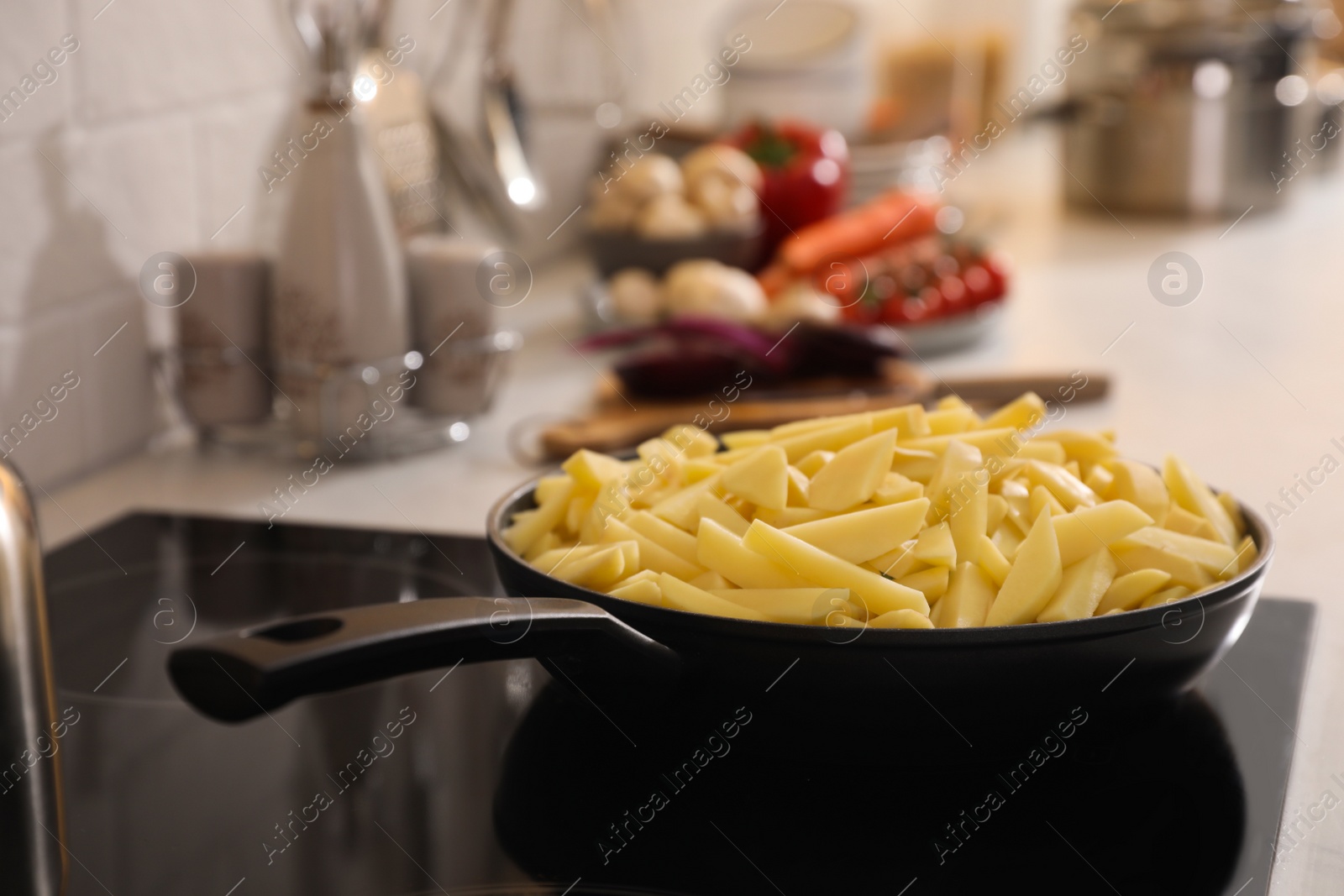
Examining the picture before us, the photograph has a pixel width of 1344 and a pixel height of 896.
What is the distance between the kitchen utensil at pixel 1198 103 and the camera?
200 cm

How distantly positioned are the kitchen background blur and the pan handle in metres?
0.57

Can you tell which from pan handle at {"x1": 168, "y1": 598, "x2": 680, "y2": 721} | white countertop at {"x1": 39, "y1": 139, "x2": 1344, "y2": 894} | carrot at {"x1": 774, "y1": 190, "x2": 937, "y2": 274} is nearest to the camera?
pan handle at {"x1": 168, "y1": 598, "x2": 680, "y2": 721}

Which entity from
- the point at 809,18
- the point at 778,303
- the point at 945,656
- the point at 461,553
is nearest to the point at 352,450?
the point at 461,553

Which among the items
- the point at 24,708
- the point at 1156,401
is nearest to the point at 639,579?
the point at 24,708

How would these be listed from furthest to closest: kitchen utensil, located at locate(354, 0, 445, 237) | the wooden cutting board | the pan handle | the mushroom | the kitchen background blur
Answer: the mushroom
kitchen utensil, located at locate(354, 0, 445, 237)
the wooden cutting board
the kitchen background blur
the pan handle

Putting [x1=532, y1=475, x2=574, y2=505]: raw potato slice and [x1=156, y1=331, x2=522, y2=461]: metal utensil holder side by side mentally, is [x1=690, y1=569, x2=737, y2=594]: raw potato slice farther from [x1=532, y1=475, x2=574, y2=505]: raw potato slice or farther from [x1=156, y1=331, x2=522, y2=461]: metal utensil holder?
[x1=156, y1=331, x2=522, y2=461]: metal utensil holder

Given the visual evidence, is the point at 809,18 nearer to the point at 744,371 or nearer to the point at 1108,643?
the point at 744,371

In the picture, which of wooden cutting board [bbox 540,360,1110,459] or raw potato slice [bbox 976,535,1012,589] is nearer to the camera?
raw potato slice [bbox 976,535,1012,589]

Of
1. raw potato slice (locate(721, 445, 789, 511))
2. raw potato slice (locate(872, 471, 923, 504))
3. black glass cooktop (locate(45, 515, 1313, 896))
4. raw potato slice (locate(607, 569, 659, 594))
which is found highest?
raw potato slice (locate(721, 445, 789, 511))

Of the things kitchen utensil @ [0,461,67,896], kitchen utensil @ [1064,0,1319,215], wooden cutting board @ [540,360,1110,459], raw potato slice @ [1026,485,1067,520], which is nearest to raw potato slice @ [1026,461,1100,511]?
raw potato slice @ [1026,485,1067,520]

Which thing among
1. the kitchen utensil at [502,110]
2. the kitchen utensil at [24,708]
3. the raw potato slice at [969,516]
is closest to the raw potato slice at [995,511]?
the raw potato slice at [969,516]

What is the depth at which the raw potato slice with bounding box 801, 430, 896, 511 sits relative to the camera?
531 mm

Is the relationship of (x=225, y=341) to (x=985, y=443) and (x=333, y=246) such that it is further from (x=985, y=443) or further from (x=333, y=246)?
(x=985, y=443)

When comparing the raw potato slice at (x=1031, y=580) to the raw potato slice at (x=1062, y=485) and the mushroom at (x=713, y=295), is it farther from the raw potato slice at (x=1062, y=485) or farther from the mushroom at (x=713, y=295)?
the mushroom at (x=713, y=295)
